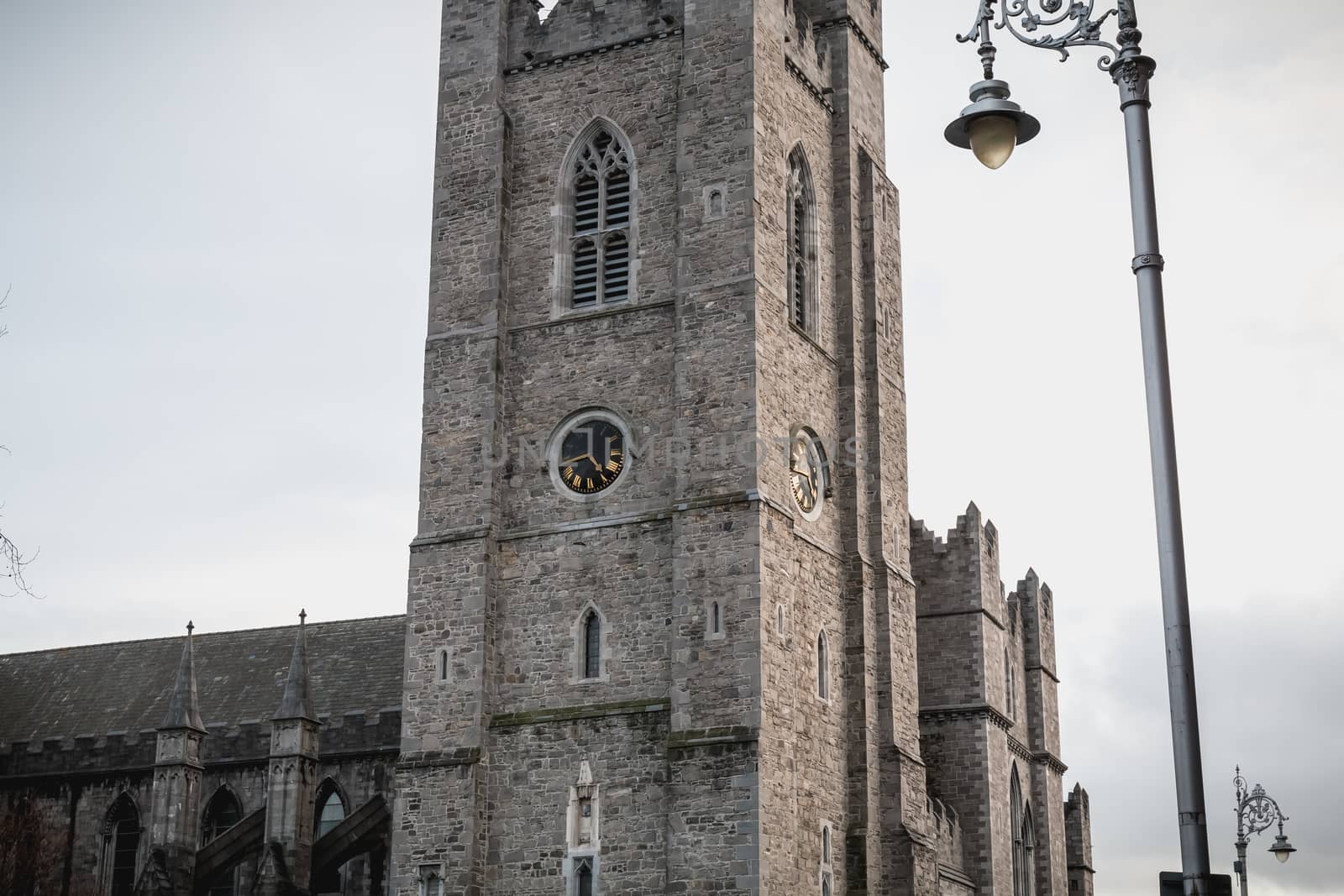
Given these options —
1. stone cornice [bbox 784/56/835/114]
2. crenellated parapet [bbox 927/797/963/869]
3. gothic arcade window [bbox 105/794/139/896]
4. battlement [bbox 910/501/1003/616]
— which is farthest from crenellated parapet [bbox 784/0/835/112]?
gothic arcade window [bbox 105/794/139/896]

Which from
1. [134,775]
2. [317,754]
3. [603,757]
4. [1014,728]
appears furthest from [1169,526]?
[134,775]

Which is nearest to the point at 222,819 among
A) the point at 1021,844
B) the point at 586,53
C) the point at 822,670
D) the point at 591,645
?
the point at 591,645

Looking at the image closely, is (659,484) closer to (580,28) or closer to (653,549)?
(653,549)

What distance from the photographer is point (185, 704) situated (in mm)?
41719

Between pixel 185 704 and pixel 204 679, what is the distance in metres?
7.58

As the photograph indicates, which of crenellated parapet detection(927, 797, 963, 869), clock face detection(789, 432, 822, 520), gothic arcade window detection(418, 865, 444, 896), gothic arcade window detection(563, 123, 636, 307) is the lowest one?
gothic arcade window detection(418, 865, 444, 896)

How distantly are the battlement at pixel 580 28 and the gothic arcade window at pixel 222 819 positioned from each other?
59.8ft

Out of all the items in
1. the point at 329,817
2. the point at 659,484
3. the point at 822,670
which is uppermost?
the point at 659,484

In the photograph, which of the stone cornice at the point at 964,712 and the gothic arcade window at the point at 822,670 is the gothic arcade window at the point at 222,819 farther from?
the stone cornice at the point at 964,712

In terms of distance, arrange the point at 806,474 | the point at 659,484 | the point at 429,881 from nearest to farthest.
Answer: the point at 429,881, the point at 659,484, the point at 806,474

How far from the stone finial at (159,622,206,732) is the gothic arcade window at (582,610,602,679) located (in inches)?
424

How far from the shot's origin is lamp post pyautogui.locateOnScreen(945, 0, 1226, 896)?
15.2 meters

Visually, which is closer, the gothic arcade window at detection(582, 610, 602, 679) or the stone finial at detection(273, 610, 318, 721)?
the gothic arcade window at detection(582, 610, 602, 679)

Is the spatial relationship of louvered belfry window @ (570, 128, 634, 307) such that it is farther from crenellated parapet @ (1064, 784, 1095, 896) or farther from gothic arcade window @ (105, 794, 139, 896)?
crenellated parapet @ (1064, 784, 1095, 896)
